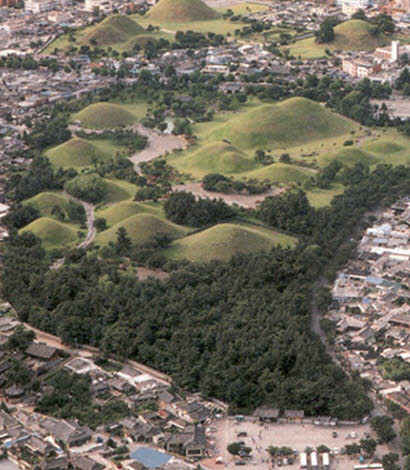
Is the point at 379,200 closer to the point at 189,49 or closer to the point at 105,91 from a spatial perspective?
the point at 105,91

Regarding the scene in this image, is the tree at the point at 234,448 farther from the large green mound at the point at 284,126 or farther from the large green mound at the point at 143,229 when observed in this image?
the large green mound at the point at 284,126

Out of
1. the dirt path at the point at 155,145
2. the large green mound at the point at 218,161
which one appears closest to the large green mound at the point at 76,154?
the dirt path at the point at 155,145

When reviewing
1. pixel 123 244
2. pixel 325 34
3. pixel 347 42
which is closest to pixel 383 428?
pixel 123 244

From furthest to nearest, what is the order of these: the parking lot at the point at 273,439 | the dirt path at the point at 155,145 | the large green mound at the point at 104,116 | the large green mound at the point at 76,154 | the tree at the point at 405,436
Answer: the large green mound at the point at 104,116
the dirt path at the point at 155,145
the large green mound at the point at 76,154
the parking lot at the point at 273,439
the tree at the point at 405,436

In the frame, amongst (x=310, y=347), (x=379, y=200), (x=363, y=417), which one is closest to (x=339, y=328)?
(x=310, y=347)

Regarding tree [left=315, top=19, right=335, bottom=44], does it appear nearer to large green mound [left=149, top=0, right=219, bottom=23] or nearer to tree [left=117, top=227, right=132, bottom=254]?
large green mound [left=149, top=0, right=219, bottom=23]

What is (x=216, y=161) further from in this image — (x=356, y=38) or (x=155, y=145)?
(x=356, y=38)
